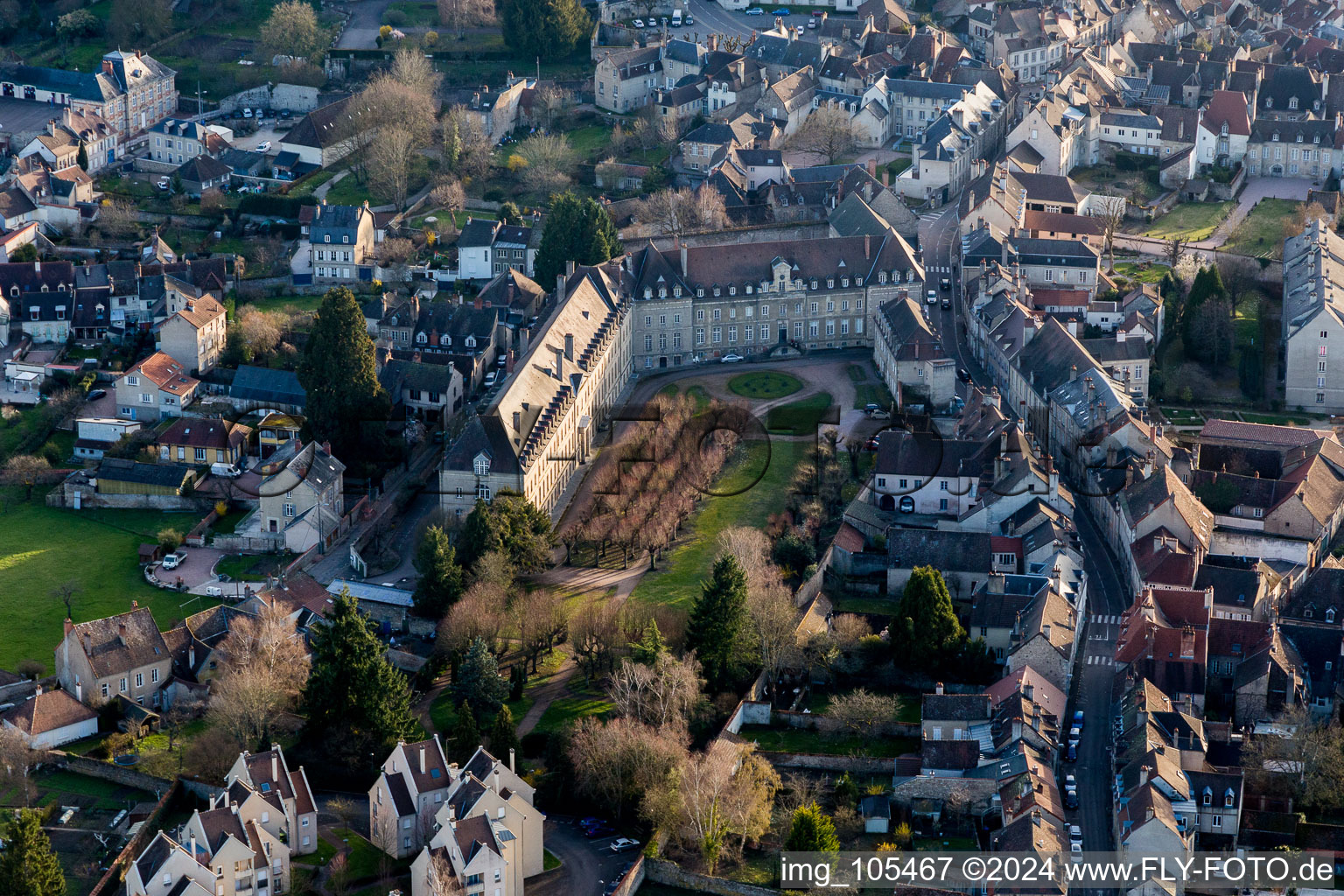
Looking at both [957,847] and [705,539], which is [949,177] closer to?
[705,539]

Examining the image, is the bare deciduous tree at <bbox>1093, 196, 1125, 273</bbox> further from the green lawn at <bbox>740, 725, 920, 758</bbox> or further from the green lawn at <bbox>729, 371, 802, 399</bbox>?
the green lawn at <bbox>740, 725, 920, 758</bbox>

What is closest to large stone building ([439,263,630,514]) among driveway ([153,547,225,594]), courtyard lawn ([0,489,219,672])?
driveway ([153,547,225,594])

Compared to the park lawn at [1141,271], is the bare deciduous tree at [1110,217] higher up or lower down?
higher up

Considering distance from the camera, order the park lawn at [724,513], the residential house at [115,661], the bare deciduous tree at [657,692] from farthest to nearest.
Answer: the park lawn at [724,513]
the residential house at [115,661]
the bare deciduous tree at [657,692]

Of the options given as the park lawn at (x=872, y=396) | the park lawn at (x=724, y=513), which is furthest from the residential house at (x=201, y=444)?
the park lawn at (x=872, y=396)

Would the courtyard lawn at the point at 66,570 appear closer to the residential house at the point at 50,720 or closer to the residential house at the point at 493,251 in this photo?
the residential house at the point at 50,720

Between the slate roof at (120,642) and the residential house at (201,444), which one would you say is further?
the residential house at (201,444)

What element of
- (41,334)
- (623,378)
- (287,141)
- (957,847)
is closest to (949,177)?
(623,378)
